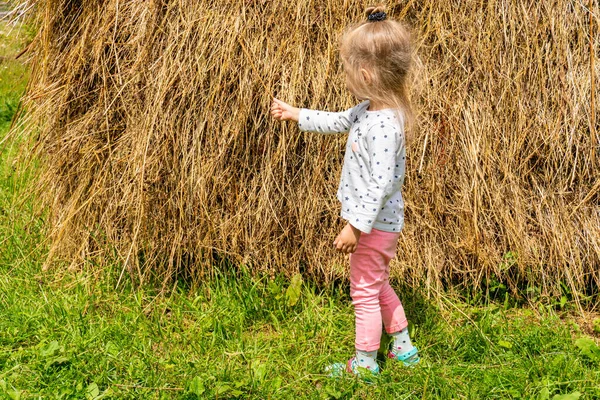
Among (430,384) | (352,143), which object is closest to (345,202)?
(352,143)

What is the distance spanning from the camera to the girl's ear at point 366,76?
2.45 metres

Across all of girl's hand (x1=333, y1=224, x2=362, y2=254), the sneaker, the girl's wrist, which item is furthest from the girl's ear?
the sneaker

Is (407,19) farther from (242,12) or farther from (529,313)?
(529,313)

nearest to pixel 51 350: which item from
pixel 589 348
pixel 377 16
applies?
pixel 377 16

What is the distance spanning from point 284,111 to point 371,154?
1.76ft

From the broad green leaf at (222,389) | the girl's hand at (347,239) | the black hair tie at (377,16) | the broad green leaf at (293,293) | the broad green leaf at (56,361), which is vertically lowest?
the broad green leaf at (56,361)

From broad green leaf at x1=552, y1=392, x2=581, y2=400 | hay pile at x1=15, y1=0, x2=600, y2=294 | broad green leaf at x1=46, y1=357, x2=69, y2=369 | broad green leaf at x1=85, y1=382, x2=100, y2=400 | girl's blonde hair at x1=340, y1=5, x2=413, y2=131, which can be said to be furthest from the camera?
hay pile at x1=15, y1=0, x2=600, y2=294

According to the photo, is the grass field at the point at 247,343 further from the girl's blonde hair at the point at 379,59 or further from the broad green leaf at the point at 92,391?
the girl's blonde hair at the point at 379,59

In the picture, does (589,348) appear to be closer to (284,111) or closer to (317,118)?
(317,118)

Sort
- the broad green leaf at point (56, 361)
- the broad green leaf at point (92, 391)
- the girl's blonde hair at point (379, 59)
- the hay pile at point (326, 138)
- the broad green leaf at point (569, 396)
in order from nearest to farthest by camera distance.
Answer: the girl's blonde hair at point (379, 59) < the broad green leaf at point (569, 396) < the broad green leaf at point (92, 391) < the broad green leaf at point (56, 361) < the hay pile at point (326, 138)

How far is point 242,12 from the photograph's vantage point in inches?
126

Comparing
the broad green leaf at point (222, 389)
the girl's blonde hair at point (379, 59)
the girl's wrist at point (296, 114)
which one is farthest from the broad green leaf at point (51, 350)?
the girl's blonde hair at point (379, 59)

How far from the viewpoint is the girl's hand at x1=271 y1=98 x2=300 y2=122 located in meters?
2.80

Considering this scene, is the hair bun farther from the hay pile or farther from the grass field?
the grass field
